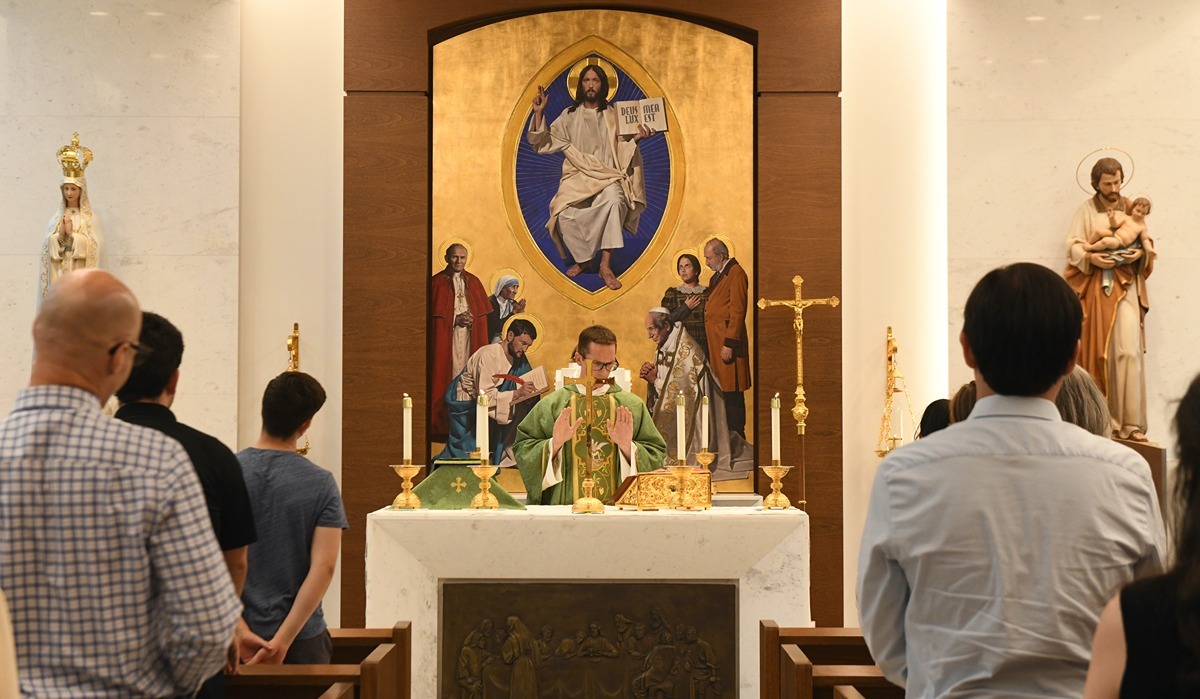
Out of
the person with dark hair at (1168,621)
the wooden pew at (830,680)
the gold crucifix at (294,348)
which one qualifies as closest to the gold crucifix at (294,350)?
the gold crucifix at (294,348)

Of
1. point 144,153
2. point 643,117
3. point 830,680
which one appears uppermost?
point 643,117

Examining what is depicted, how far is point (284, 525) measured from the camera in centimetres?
370

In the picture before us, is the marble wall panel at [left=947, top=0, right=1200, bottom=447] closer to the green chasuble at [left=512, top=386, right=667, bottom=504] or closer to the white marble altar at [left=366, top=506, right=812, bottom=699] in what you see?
the green chasuble at [left=512, top=386, right=667, bottom=504]

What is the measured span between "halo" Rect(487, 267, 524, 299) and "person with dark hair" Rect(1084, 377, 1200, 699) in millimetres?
6761

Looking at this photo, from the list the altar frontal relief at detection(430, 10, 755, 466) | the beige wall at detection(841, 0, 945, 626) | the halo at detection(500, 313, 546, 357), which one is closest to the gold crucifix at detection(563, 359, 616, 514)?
the halo at detection(500, 313, 546, 357)

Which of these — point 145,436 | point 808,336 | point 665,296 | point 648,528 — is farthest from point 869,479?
point 145,436

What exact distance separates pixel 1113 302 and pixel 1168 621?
6.23 metres

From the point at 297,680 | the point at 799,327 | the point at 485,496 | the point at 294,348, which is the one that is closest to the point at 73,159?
the point at 294,348

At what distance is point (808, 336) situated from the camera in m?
7.73

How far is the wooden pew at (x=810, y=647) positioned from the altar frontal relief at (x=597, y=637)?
1.42m

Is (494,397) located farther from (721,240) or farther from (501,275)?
(721,240)

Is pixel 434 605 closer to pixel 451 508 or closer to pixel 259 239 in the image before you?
pixel 451 508

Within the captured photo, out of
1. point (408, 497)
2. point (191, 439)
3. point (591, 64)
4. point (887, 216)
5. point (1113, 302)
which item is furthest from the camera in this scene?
point (591, 64)

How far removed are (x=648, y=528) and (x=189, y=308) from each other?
3649 mm
